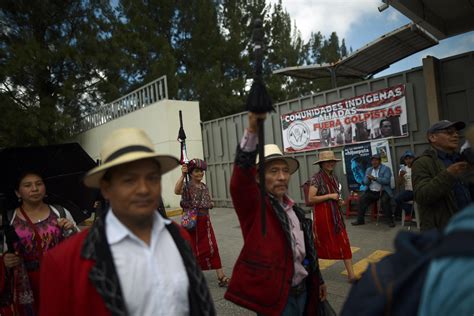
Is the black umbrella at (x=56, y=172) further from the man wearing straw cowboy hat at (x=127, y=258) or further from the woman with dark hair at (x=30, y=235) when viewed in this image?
the man wearing straw cowboy hat at (x=127, y=258)

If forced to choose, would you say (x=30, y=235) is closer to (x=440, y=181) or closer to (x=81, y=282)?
(x=81, y=282)

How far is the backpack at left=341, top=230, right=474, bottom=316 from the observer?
83cm

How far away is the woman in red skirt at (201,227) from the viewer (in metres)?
4.58

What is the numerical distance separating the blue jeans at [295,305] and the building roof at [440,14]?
4.59 m

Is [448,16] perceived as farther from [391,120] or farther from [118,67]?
[118,67]

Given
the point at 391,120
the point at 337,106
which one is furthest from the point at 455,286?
the point at 337,106

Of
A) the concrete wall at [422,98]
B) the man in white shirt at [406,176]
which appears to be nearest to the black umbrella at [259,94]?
the man in white shirt at [406,176]

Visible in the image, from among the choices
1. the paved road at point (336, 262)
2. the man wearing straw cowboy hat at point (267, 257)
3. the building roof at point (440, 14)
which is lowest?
the paved road at point (336, 262)

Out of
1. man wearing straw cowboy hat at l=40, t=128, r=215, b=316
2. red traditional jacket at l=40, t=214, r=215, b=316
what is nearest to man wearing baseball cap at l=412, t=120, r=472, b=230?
man wearing straw cowboy hat at l=40, t=128, r=215, b=316

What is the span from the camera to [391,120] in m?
7.71

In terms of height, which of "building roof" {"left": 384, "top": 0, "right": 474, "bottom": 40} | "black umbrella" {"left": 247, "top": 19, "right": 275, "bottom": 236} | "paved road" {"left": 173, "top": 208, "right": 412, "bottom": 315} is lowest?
"paved road" {"left": 173, "top": 208, "right": 412, "bottom": 315}

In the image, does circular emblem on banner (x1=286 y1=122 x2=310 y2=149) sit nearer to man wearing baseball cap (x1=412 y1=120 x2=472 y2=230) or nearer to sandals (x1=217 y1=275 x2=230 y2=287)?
sandals (x1=217 y1=275 x2=230 y2=287)

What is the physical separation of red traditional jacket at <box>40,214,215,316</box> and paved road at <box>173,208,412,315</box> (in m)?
2.66

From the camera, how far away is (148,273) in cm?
151
